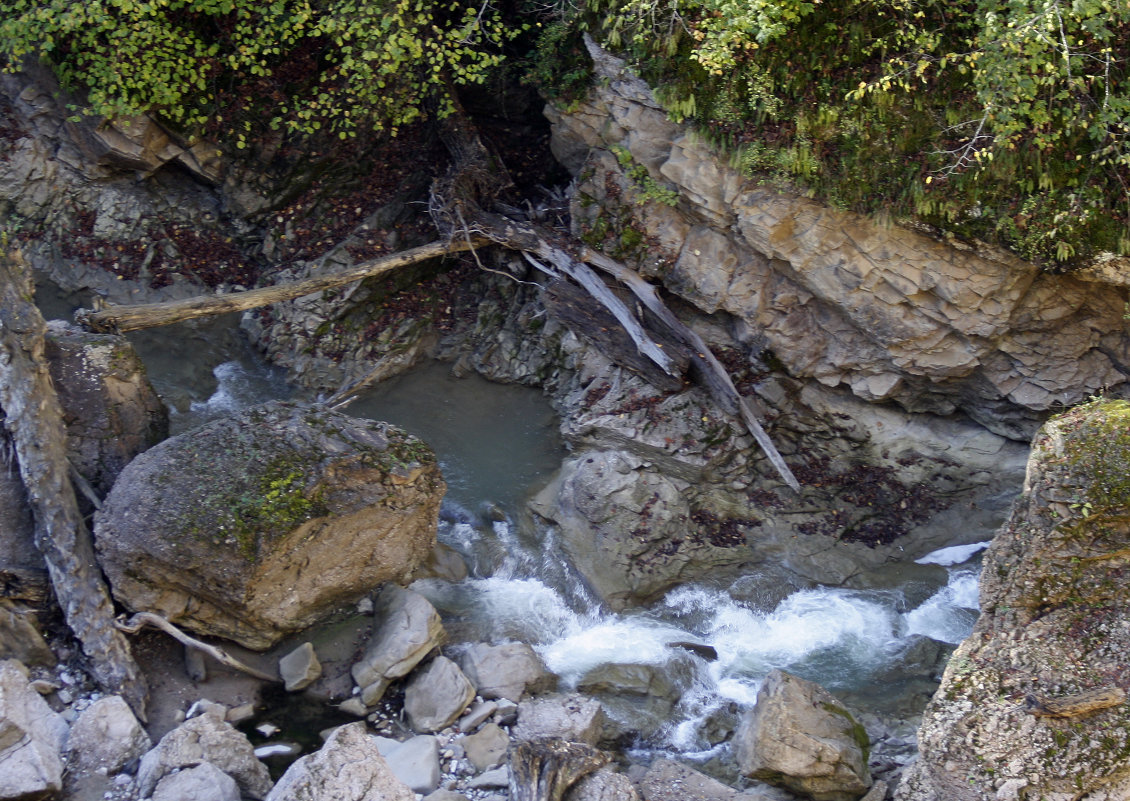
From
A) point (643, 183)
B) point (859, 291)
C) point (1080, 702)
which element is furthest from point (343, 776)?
point (643, 183)

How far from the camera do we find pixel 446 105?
462 inches

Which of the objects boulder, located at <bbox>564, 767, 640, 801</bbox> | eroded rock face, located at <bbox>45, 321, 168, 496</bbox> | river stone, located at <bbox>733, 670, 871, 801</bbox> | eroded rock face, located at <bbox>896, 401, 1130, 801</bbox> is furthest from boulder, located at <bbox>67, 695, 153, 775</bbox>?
eroded rock face, located at <bbox>896, 401, 1130, 801</bbox>

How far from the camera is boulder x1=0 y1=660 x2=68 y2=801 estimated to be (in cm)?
601

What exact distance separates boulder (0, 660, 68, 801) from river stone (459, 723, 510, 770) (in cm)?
298

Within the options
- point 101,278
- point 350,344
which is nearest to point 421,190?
point 350,344

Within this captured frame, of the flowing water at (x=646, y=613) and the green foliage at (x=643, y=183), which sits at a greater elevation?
the green foliage at (x=643, y=183)

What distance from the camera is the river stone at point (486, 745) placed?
7.16 m

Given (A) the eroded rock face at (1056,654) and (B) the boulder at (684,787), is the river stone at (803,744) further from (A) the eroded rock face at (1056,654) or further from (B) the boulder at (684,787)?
(A) the eroded rock face at (1056,654)

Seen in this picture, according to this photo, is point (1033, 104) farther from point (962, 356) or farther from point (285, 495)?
point (285, 495)

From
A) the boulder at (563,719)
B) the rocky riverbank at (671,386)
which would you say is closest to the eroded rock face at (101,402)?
the rocky riverbank at (671,386)

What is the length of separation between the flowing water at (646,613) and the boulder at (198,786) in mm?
2723

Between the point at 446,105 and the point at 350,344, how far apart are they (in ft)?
11.5

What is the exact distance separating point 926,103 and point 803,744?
19.6 feet

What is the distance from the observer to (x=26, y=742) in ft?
20.5
